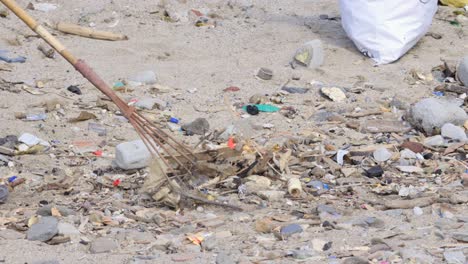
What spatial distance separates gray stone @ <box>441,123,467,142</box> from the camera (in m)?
5.68

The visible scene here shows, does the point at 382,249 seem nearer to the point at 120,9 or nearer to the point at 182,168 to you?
the point at 182,168

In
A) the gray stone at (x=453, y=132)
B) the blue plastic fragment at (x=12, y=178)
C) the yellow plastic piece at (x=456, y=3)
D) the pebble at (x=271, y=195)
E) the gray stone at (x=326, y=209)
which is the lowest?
the yellow plastic piece at (x=456, y=3)

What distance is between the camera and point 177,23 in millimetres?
7809

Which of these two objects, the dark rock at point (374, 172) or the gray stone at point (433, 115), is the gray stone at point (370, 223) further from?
the gray stone at point (433, 115)

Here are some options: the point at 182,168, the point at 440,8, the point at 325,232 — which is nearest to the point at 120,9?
the point at 440,8

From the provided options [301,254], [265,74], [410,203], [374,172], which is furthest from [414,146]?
[301,254]

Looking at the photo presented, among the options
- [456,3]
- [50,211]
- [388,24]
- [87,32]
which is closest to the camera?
[50,211]

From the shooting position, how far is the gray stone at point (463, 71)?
6.61m

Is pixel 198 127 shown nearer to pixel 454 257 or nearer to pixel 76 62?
pixel 76 62

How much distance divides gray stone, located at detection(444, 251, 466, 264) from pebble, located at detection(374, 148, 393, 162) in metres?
1.45

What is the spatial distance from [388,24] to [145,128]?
287 centimetres

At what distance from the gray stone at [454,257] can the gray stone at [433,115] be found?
1902mm

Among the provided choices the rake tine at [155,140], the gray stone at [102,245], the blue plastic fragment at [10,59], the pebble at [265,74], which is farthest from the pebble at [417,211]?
the blue plastic fragment at [10,59]

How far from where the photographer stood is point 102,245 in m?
4.12
